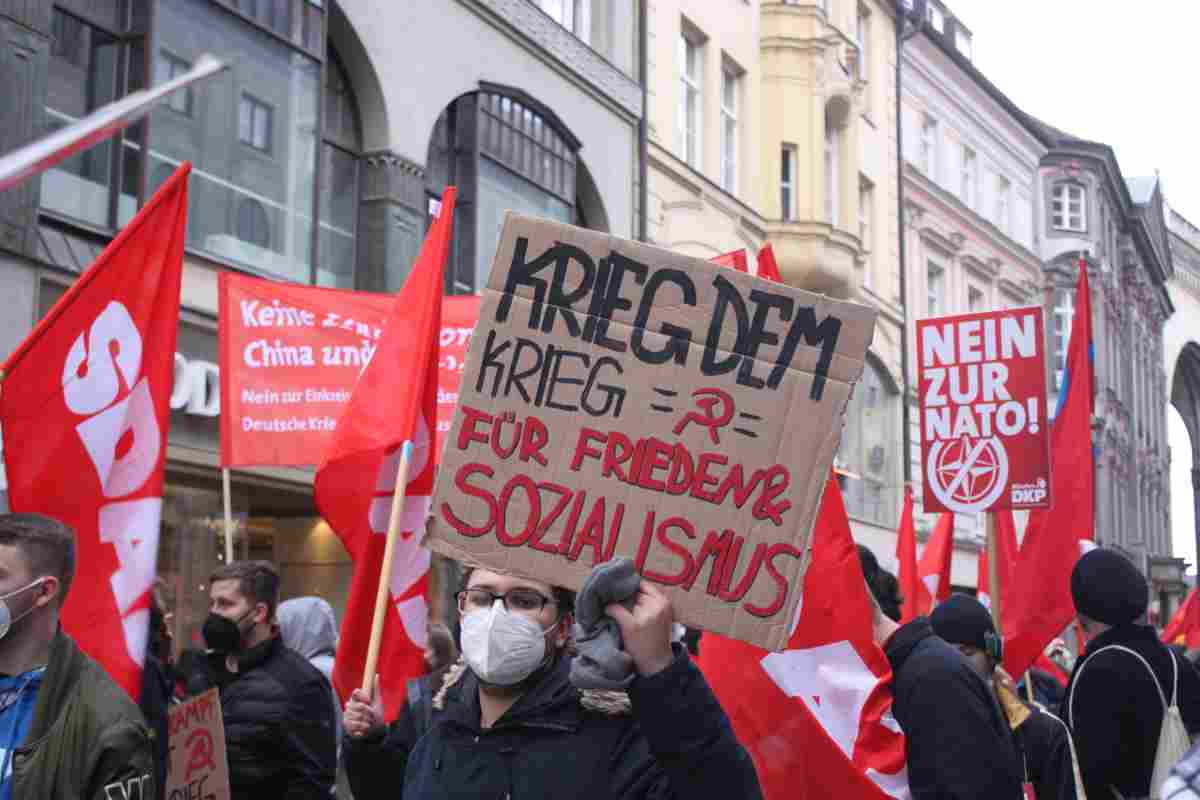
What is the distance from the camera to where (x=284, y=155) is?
554 inches

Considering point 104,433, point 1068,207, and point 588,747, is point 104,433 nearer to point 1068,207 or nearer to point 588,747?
point 588,747

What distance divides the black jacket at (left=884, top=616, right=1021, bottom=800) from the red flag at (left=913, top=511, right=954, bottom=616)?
498 cm

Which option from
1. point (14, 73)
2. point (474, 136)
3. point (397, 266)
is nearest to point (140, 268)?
point (14, 73)

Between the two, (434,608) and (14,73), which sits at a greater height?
(14,73)

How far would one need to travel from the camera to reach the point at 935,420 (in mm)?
9492

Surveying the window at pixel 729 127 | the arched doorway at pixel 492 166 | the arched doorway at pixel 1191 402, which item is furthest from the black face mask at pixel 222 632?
the arched doorway at pixel 1191 402

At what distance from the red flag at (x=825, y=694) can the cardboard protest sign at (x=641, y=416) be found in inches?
49.1

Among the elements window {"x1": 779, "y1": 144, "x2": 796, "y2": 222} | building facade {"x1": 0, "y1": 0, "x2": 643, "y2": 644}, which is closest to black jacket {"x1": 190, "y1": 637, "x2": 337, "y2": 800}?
building facade {"x1": 0, "y1": 0, "x2": 643, "y2": 644}

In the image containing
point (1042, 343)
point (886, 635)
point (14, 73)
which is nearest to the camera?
point (886, 635)

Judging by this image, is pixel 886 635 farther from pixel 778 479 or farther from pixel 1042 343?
pixel 1042 343

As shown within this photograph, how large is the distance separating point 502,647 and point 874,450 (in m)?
25.9

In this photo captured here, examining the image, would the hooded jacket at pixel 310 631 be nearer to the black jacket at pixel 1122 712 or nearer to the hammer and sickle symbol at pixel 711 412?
the black jacket at pixel 1122 712

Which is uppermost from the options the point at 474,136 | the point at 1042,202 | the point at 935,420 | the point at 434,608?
the point at 1042,202

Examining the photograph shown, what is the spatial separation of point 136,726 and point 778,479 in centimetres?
149
